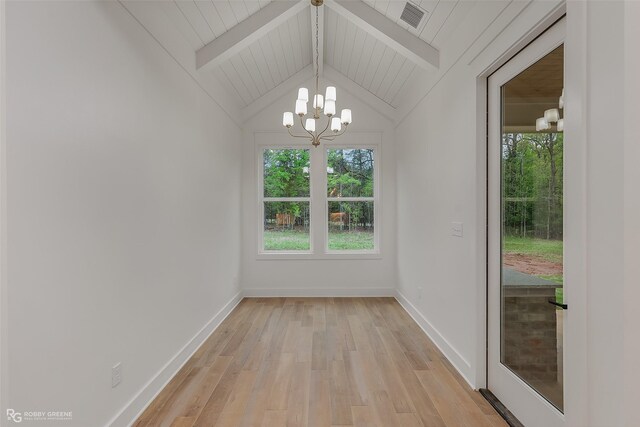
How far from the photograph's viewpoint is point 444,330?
→ 10.2 feet

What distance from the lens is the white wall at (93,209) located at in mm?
1357

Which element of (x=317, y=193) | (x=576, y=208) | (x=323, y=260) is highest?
(x=317, y=193)

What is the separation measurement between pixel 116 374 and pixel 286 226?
3.50m

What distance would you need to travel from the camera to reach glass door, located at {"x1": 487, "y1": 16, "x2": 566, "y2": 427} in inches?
69.3

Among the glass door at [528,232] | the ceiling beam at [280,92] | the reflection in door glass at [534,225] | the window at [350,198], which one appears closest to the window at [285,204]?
the window at [350,198]

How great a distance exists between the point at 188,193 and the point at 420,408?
8.29 feet

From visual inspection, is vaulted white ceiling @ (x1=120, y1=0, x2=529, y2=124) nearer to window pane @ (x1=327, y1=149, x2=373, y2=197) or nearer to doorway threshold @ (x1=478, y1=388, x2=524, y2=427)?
window pane @ (x1=327, y1=149, x2=373, y2=197)

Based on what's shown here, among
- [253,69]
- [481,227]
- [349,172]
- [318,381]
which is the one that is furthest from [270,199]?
[481,227]

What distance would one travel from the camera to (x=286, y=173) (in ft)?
17.3

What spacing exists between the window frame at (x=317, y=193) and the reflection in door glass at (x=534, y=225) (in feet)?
9.84

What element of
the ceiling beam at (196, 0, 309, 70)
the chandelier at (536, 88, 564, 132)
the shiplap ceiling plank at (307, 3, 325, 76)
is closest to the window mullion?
the shiplap ceiling plank at (307, 3, 325, 76)

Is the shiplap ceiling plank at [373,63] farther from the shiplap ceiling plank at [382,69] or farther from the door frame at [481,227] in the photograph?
the door frame at [481,227]

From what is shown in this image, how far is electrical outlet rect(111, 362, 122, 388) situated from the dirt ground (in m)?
2.50

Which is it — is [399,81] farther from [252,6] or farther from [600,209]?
[600,209]
